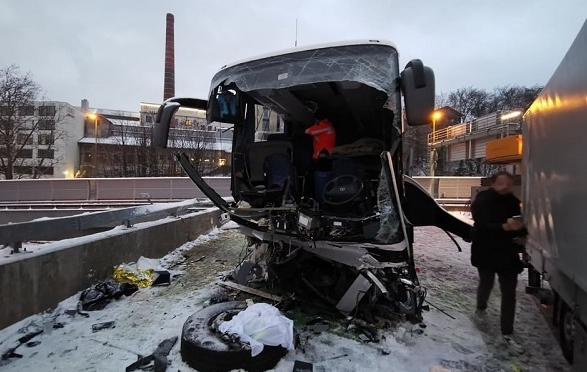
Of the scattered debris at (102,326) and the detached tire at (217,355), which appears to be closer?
the detached tire at (217,355)

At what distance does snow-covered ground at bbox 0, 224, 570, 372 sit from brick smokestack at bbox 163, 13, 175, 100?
44594mm

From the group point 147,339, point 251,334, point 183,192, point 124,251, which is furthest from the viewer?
point 183,192

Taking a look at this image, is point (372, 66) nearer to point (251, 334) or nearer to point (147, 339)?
point (251, 334)

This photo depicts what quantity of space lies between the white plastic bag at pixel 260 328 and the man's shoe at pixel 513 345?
2.23 meters

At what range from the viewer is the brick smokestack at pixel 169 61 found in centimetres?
4538

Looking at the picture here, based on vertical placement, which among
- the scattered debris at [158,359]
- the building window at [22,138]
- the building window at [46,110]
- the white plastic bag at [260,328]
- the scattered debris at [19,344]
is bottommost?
the scattered debris at [158,359]

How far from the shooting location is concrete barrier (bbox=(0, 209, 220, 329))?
3.60m

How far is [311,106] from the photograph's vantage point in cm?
557

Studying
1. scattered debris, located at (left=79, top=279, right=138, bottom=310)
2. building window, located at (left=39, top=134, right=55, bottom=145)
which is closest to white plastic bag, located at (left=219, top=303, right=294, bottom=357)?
scattered debris, located at (left=79, top=279, right=138, bottom=310)

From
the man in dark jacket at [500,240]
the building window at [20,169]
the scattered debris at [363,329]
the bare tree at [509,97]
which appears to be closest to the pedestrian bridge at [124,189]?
the man in dark jacket at [500,240]

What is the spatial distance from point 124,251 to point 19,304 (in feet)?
6.19

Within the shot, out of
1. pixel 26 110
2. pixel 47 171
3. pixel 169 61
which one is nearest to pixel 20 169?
pixel 26 110

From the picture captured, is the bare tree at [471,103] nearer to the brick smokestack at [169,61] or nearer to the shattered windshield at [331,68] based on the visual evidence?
the brick smokestack at [169,61]

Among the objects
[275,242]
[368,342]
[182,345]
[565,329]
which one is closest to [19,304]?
[182,345]
